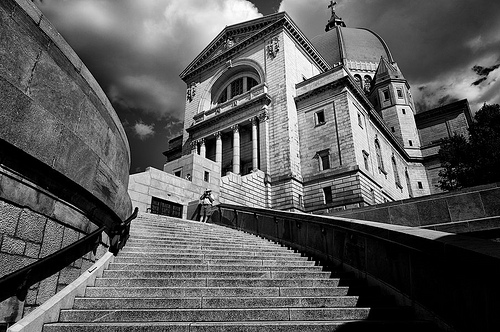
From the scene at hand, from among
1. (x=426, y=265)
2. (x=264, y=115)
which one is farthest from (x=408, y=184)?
(x=426, y=265)

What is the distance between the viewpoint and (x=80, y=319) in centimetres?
361

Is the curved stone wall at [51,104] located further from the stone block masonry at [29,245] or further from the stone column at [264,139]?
the stone column at [264,139]

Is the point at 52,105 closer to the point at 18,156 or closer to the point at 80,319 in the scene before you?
the point at 18,156

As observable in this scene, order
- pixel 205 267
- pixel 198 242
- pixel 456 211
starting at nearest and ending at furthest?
pixel 205 267 → pixel 198 242 → pixel 456 211

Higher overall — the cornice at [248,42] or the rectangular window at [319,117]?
the cornice at [248,42]

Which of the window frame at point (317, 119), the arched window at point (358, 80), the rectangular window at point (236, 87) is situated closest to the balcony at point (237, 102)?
the rectangular window at point (236, 87)

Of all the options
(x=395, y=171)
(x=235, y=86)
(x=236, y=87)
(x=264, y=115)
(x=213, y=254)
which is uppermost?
(x=235, y=86)

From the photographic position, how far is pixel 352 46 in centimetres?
5897

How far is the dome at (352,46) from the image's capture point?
56.9 m

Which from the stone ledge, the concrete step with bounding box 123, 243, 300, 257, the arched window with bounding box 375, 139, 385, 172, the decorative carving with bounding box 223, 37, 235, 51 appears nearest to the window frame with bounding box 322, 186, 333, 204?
the arched window with bounding box 375, 139, 385, 172

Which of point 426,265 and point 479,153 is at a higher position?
point 479,153

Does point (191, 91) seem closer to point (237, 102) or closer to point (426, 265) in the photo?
point (237, 102)

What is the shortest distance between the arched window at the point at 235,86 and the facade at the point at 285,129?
0.13 m

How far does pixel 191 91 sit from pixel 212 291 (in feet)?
114
